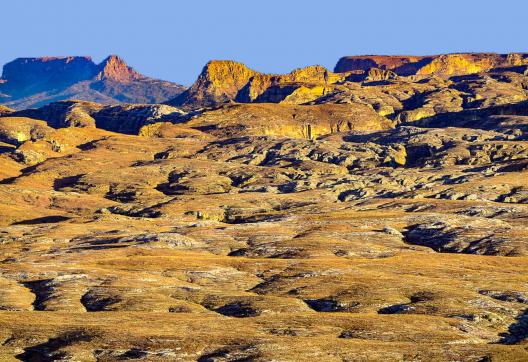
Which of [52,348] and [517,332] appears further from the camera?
[517,332]

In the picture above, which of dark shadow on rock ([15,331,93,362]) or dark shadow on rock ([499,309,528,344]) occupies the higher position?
dark shadow on rock ([15,331,93,362])

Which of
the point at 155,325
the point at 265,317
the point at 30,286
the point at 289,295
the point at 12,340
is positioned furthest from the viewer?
the point at 30,286

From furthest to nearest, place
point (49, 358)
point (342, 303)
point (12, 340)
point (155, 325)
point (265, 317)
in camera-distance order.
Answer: point (342, 303)
point (265, 317)
point (155, 325)
point (12, 340)
point (49, 358)

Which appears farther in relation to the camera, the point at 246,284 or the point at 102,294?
the point at 246,284

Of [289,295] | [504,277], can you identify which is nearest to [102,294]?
[289,295]

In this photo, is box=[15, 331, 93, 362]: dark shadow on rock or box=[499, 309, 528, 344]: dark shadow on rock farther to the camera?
box=[499, 309, 528, 344]: dark shadow on rock

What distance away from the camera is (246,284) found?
14975 cm

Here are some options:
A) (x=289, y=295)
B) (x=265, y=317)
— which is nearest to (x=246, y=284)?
(x=289, y=295)

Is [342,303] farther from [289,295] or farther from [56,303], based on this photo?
[56,303]

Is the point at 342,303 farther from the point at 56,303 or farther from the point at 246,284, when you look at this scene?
the point at 56,303

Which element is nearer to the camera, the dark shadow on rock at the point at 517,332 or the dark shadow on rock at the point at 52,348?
the dark shadow on rock at the point at 52,348

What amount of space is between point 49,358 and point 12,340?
8.96m

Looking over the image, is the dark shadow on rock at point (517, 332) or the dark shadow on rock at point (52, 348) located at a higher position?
the dark shadow on rock at point (52, 348)

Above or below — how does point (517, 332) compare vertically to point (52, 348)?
below
